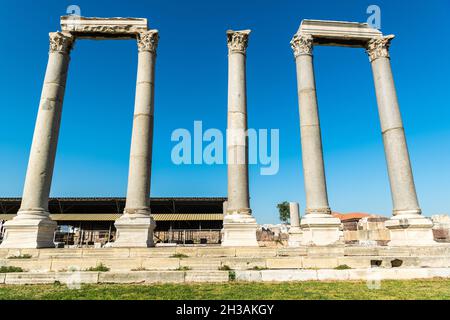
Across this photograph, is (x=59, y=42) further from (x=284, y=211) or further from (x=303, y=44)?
(x=284, y=211)

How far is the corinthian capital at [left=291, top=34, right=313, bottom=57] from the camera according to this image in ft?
75.5

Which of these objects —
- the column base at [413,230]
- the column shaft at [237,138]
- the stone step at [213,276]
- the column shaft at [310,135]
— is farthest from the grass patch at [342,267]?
the column base at [413,230]

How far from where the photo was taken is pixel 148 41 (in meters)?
22.8

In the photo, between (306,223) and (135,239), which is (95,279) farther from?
(306,223)

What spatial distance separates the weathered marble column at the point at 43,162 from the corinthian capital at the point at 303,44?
1709cm

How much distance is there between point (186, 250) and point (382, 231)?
97.2ft

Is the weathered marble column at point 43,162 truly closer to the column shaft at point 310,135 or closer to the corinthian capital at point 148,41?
the corinthian capital at point 148,41

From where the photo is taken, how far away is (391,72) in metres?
23.2

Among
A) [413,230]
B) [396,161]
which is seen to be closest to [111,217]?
[396,161]

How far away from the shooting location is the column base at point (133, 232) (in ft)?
60.4

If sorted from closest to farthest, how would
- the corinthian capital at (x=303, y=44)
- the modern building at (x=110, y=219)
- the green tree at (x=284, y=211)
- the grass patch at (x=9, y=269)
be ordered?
the grass patch at (x=9, y=269) < the corinthian capital at (x=303, y=44) < the modern building at (x=110, y=219) < the green tree at (x=284, y=211)

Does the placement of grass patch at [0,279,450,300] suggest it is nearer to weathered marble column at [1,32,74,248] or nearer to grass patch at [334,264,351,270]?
grass patch at [334,264,351,270]

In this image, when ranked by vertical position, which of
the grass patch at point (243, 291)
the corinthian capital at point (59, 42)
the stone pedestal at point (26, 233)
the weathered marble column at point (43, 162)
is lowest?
the grass patch at point (243, 291)
